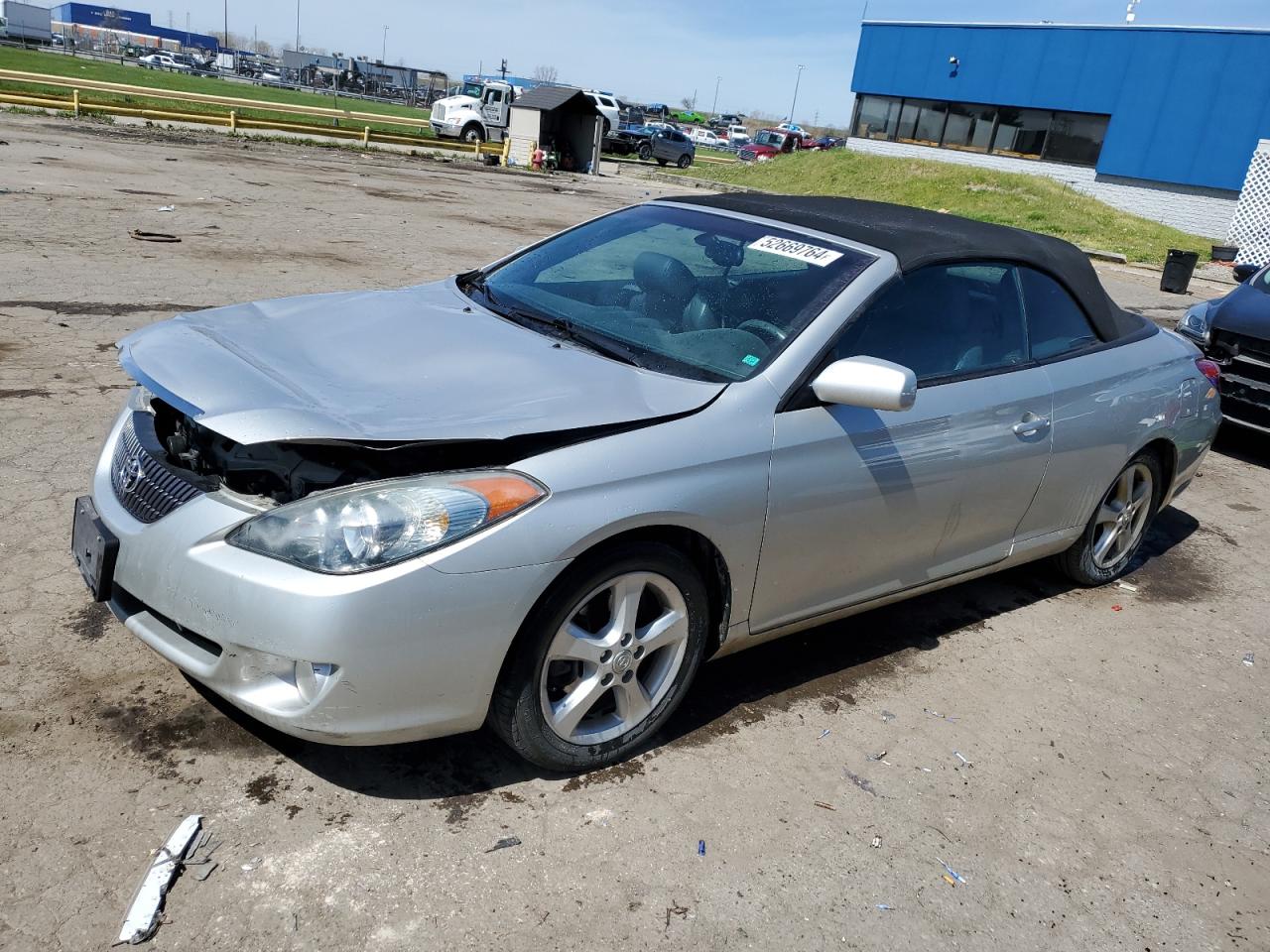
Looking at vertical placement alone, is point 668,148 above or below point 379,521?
below

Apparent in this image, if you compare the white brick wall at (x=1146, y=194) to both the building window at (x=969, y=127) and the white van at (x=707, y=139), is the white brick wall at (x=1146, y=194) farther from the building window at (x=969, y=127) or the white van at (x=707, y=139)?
the white van at (x=707, y=139)

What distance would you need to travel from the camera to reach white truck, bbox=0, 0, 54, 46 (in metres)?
81.8

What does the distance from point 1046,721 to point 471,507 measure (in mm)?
2423

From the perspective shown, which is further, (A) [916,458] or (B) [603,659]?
(A) [916,458]

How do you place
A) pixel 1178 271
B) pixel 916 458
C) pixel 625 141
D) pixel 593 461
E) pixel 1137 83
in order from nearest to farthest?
1. pixel 593 461
2. pixel 916 458
3. pixel 1178 271
4. pixel 1137 83
5. pixel 625 141

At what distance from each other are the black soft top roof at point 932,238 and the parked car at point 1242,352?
3.30 m

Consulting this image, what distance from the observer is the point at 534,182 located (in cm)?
2588

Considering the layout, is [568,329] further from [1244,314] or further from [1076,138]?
[1076,138]

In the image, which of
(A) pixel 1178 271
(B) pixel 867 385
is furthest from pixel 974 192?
(B) pixel 867 385

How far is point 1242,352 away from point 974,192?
24.3 m

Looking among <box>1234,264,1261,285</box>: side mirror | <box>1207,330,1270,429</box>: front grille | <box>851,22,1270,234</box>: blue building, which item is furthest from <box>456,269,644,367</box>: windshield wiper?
<box>851,22,1270,234</box>: blue building

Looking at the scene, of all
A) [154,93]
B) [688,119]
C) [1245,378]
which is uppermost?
[1245,378]

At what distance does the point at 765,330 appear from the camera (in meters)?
3.35

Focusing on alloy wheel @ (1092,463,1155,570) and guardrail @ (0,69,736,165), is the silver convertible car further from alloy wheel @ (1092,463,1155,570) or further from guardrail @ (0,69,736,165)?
guardrail @ (0,69,736,165)
